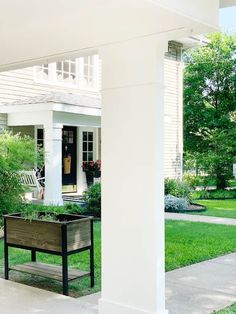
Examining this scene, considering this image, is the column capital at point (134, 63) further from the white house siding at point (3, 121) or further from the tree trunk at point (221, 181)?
the tree trunk at point (221, 181)

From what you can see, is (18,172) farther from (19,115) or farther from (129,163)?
(129,163)

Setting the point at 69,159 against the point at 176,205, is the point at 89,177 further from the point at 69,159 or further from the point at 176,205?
the point at 176,205

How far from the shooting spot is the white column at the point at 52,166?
1159 cm

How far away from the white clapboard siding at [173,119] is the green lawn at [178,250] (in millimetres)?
7533

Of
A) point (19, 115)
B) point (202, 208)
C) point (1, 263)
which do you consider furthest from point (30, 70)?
point (1, 263)

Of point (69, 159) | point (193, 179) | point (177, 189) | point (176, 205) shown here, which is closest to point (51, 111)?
point (69, 159)

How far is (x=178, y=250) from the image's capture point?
7.05 meters

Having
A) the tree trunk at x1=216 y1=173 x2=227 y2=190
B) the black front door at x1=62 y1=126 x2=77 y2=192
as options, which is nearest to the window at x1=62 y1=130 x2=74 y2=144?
the black front door at x1=62 y1=126 x2=77 y2=192

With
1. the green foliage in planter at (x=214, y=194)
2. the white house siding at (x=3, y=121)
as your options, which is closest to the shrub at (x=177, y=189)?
the green foliage in planter at (x=214, y=194)

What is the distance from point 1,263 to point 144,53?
4006 millimetres

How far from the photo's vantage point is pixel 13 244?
17.6ft

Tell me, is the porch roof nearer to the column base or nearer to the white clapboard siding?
the white clapboard siding

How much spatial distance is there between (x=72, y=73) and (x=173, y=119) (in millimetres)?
4814

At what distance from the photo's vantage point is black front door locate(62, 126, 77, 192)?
49.3 ft
